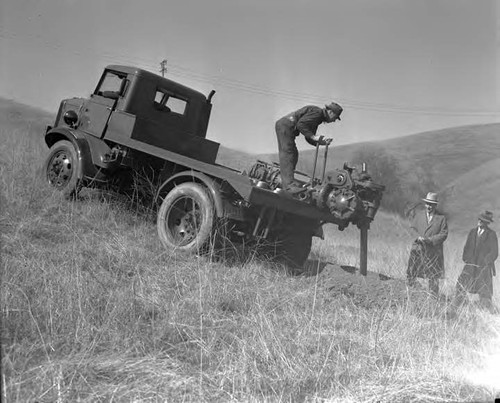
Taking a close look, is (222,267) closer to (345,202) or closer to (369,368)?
(345,202)

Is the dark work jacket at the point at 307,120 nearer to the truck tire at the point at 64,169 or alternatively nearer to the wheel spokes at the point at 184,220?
the wheel spokes at the point at 184,220

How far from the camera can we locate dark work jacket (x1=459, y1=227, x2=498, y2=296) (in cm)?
625

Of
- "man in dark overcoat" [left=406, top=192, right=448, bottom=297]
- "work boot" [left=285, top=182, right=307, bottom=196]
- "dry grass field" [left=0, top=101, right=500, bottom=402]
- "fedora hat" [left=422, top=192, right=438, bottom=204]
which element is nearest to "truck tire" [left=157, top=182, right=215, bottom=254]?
"dry grass field" [left=0, top=101, right=500, bottom=402]

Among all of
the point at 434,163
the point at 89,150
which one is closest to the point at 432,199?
the point at 89,150

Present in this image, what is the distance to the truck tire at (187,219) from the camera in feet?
15.8

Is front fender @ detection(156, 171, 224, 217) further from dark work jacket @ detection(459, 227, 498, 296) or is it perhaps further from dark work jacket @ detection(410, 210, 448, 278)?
dark work jacket @ detection(459, 227, 498, 296)

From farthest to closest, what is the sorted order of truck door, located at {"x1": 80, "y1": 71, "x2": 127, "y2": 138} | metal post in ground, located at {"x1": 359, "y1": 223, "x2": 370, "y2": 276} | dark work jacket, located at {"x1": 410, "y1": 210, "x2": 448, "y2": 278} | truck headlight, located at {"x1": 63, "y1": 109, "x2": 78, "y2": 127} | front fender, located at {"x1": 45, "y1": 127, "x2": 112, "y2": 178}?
truck headlight, located at {"x1": 63, "y1": 109, "x2": 78, "y2": 127}
truck door, located at {"x1": 80, "y1": 71, "x2": 127, "y2": 138}
dark work jacket, located at {"x1": 410, "y1": 210, "x2": 448, "y2": 278}
front fender, located at {"x1": 45, "y1": 127, "x2": 112, "y2": 178}
metal post in ground, located at {"x1": 359, "y1": 223, "x2": 370, "y2": 276}

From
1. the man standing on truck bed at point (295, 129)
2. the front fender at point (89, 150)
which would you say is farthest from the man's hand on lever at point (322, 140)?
the front fender at point (89, 150)

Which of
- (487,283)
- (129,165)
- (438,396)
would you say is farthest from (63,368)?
(487,283)

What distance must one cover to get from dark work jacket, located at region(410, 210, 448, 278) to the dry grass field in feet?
4.28

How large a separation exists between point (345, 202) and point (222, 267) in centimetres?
138

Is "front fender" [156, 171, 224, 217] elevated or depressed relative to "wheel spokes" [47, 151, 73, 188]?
elevated

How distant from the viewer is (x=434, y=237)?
6230mm

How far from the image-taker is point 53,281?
3275 mm
